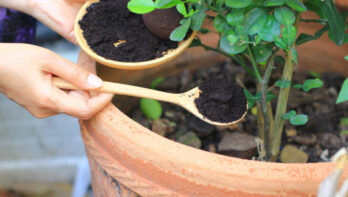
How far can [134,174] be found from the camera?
0.71 meters

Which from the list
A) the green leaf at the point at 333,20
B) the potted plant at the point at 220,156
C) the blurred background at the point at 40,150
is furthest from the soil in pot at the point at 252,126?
the blurred background at the point at 40,150

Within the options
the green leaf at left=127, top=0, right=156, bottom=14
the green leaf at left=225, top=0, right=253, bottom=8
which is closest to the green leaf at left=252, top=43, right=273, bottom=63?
the green leaf at left=225, top=0, right=253, bottom=8

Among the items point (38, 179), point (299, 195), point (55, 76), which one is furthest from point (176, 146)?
point (38, 179)

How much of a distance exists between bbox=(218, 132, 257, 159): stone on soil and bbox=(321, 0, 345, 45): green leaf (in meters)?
0.32

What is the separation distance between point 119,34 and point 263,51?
1.16ft

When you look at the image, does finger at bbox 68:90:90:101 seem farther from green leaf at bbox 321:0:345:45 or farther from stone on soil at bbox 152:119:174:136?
green leaf at bbox 321:0:345:45

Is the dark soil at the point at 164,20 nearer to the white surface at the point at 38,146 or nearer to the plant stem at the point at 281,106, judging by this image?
the plant stem at the point at 281,106

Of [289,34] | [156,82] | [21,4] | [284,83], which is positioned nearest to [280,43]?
[289,34]

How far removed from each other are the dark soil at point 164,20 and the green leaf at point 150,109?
291 mm

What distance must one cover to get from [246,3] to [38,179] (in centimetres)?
137

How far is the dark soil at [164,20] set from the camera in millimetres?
835

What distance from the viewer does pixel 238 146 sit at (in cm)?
91

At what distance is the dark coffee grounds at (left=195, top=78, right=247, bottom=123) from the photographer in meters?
0.81

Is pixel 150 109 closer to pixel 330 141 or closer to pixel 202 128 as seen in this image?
pixel 202 128
